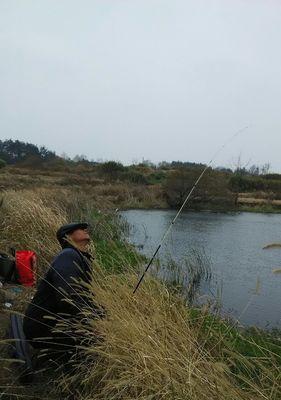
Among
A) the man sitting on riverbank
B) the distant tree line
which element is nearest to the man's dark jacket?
the man sitting on riverbank

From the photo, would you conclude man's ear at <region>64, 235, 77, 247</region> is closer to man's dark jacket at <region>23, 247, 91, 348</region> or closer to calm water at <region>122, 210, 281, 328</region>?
man's dark jacket at <region>23, 247, 91, 348</region>

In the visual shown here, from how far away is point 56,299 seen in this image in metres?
3.99

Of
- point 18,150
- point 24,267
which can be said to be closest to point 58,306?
point 24,267

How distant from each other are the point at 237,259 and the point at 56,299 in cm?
1232

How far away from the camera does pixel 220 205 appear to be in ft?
134

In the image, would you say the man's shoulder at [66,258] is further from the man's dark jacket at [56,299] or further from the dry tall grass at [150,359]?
the dry tall grass at [150,359]

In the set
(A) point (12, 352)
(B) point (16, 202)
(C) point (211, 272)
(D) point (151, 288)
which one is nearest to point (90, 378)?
(A) point (12, 352)

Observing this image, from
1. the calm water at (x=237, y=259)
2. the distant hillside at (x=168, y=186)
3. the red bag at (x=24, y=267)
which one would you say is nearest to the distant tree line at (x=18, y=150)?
the distant hillside at (x=168, y=186)

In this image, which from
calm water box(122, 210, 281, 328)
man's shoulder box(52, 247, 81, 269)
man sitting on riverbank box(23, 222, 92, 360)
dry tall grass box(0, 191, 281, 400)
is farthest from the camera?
calm water box(122, 210, 281, 328)

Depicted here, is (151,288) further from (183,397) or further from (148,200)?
(148,200)

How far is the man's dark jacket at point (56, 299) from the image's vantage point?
3932mm

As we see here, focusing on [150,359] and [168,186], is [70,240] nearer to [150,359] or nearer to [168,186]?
[150,359]

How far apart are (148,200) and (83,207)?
24337 millimetres

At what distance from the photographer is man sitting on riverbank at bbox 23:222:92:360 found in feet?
12.8
